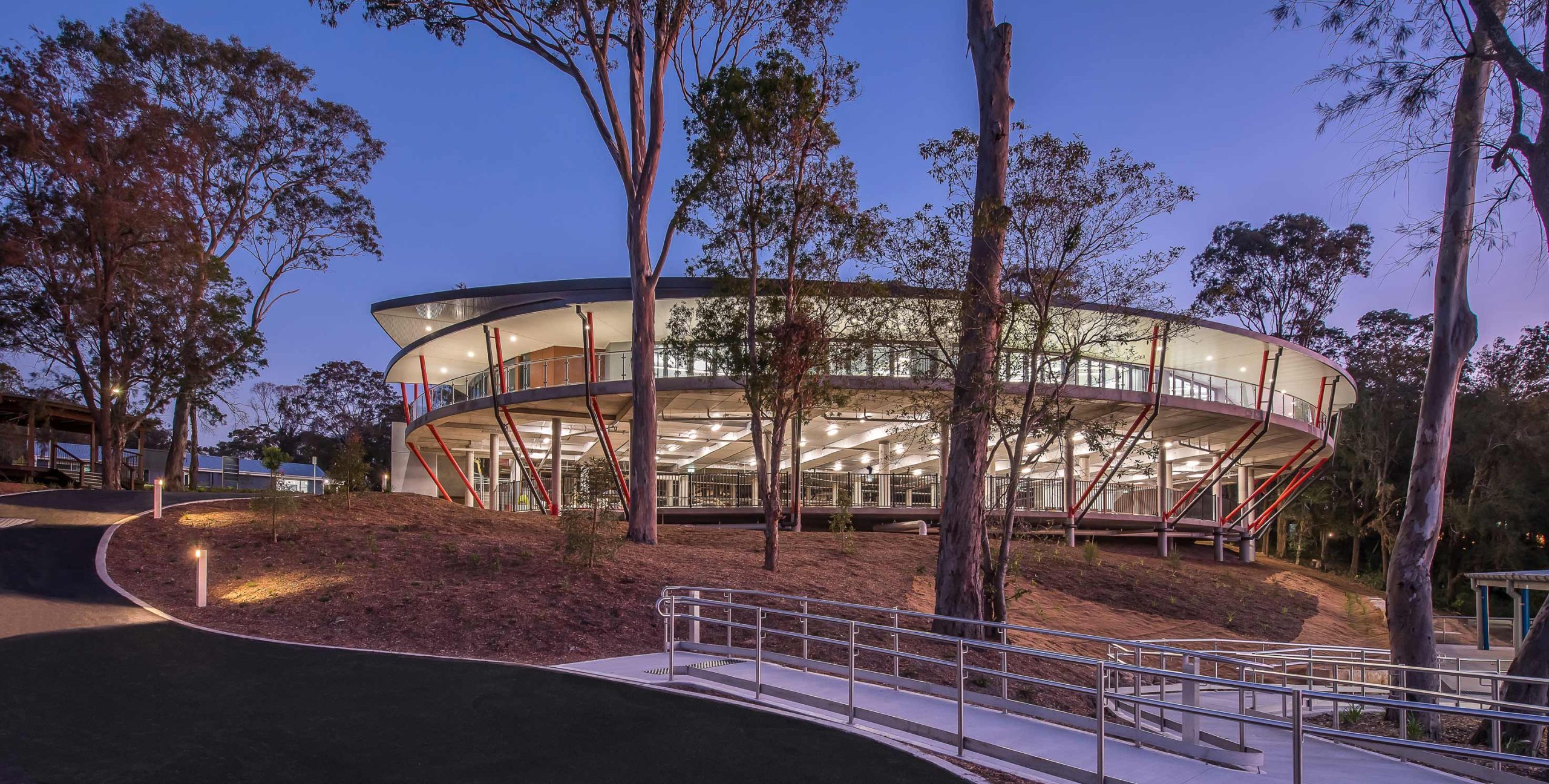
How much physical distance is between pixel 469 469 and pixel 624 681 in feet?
117

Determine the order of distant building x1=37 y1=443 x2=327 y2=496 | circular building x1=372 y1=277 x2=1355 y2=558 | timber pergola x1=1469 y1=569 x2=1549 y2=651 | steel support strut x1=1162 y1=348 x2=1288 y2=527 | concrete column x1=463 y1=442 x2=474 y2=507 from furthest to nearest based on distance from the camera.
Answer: distant building x1=37 y1=443 x2=327 y2=496, concrete column x1=463 y1=442 x2=474 y2=507, steel support strut x1=1162 y1=348 x2=1288 y2=527, circular building x1=372 y1=277 x2=1355 y2=558, timber pergola x1=1469 y1=569 x2=1549 y2=651

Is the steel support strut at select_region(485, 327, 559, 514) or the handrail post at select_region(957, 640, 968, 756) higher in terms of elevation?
the steel support strut at select_region(485, 327, 559, 514)

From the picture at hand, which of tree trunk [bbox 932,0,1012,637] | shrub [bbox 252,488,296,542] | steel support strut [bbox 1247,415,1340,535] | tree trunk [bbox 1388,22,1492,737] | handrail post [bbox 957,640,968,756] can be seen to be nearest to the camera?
handrail post [bbox 957,640,968,756]

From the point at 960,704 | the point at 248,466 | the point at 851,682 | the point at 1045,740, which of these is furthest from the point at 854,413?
the point at 248,466

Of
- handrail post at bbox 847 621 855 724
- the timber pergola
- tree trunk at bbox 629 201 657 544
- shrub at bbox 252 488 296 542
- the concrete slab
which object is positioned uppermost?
tree trunk at bbox 629 201 657 544

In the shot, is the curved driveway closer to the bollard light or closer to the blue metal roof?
the bollard light

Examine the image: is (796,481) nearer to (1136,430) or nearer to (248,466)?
(1136,430)

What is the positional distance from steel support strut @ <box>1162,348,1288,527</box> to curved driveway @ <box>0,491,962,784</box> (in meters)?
25.6

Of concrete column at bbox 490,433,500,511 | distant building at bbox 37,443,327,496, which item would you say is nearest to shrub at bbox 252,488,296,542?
concrete column at bbox 490,433,500,511

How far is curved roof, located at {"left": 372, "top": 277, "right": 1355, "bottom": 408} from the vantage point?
27141 millimetres

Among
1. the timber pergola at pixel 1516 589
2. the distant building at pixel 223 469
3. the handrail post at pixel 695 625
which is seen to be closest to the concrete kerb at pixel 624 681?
the handrail post at pixel 695 625

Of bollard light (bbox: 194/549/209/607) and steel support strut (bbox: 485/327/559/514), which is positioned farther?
steel support strut (bbox: 485/327/559/514)

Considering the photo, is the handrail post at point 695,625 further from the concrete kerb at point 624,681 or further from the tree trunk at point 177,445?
the tree trunk at point 177,445

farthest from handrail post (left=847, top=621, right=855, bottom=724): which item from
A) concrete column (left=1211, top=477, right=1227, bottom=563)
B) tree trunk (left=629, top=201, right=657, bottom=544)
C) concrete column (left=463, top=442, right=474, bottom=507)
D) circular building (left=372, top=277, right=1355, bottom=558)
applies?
concrete column (left=463, top=442, right=474, bottom=507)
